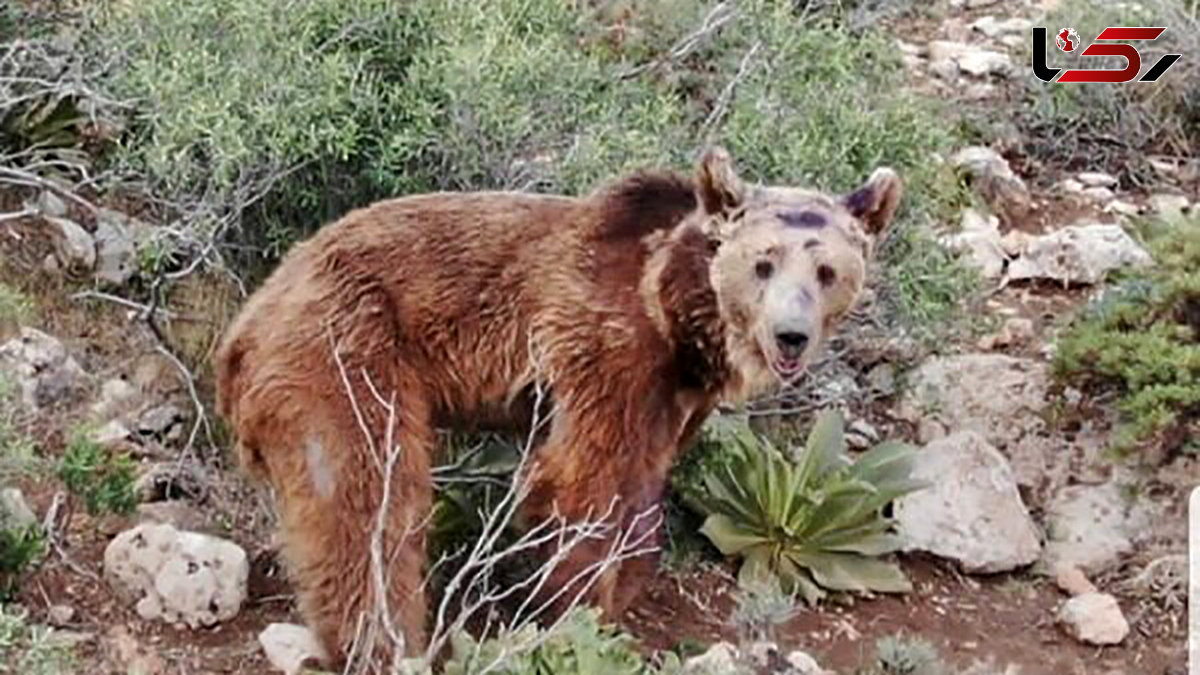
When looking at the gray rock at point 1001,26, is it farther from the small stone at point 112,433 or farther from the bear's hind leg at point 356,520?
the bear's hind leg at point 356,520

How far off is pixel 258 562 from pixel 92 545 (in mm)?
473

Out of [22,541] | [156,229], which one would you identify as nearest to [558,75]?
[156,229]

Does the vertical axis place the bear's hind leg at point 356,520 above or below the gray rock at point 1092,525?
above

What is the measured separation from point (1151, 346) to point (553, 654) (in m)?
3.18

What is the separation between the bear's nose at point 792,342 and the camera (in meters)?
4.74

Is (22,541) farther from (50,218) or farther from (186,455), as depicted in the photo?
(50,218)

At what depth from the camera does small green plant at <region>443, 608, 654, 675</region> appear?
13.8 ft

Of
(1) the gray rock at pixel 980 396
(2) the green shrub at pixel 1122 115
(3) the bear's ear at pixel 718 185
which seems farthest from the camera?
(2) the green shrub at pixel 1122 115

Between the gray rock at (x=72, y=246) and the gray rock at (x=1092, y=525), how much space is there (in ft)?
10.9

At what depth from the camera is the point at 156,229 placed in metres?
6.14

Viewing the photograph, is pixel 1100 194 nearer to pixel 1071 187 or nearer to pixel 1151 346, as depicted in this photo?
pixel 1071 187

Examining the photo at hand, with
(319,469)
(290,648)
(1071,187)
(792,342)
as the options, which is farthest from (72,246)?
(1071,187)

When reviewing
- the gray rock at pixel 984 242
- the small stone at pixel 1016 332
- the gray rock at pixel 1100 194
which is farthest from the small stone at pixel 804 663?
the gray rock at pixel 1100 194

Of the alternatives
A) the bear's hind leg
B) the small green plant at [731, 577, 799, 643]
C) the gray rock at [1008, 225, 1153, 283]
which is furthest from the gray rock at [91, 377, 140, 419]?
the gray rock at [1008, 225, 1153, 283]
